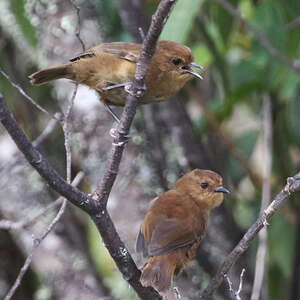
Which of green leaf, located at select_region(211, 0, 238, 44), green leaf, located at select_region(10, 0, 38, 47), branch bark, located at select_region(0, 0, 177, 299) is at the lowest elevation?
branch bark, located at select_region(0, 0, 177, 299)

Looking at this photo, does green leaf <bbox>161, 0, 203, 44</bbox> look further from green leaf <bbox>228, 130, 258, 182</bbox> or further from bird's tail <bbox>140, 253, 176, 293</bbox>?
green leaf <bbox>228, 130, 258, 182</bbox>

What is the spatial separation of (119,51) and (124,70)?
0.12m

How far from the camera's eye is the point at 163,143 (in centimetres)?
515

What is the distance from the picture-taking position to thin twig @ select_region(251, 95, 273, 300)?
4.02m

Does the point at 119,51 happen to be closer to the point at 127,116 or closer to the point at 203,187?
the point at 127,116

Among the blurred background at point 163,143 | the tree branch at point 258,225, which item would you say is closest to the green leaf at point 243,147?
the blurred background at point 163,143

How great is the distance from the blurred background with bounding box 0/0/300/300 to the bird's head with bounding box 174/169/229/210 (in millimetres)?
339

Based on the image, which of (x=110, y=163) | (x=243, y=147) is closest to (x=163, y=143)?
(x=243, y=147)

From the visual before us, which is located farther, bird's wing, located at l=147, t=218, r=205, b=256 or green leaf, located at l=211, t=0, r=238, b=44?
green leaf, located at l=211, t=0, r=238, b=44

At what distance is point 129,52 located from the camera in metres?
3.71

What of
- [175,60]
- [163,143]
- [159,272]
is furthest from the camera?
[163,143]

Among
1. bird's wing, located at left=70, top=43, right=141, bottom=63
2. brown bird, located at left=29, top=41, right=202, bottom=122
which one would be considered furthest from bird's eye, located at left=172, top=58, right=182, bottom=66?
bird's wing, located at left=70, top=43, right=141, bottom=63

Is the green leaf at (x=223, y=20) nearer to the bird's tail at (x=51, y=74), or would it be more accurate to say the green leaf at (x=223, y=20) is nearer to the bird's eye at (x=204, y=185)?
the bird's eye at (x=204, y=185)

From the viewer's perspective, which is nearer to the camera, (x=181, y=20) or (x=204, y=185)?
(x=181, y=20)
